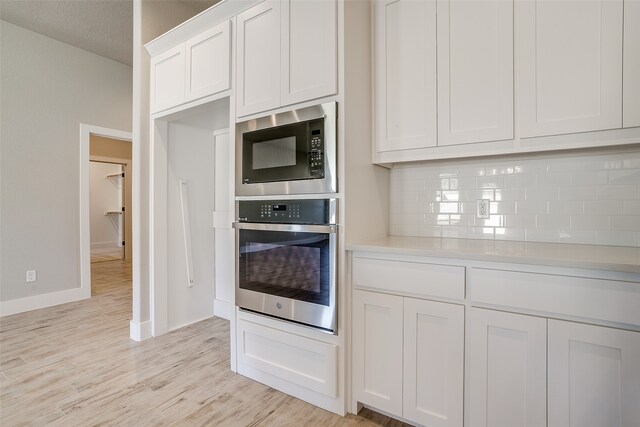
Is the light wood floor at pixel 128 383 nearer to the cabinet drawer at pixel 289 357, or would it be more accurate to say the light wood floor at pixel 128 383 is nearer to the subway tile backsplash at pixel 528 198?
the cabinet drawer at pixel 289 357

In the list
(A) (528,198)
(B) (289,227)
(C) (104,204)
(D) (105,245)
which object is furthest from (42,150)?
(D) (105,245)

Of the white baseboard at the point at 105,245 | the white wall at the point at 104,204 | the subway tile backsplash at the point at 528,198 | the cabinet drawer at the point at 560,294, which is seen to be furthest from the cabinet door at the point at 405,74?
the white baseboard at the point at 105,245

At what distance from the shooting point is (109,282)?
4.70 meters

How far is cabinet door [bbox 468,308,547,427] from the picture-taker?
4.00 feet

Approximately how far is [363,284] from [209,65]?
1.84 m

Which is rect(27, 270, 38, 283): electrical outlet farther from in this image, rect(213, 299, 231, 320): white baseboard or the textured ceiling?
the textured ceiling

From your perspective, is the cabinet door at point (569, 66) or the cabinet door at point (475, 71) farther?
the cabinet door at point (475, 71)

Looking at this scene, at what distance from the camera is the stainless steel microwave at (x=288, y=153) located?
1642 mm

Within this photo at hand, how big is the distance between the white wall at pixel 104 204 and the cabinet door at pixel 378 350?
8.30 meters

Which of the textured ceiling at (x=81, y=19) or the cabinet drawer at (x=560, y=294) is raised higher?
the textured ceiling at (x=81, y=19)

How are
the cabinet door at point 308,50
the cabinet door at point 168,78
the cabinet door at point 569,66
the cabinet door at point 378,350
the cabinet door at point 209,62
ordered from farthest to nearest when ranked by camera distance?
1. the cabinet door at point 168,78
2. the cabinet door at point 209,62
3. the cabinet door at point 308,50
4. the cabinet door at point 378,350
5. the cabinet door at point 569,66

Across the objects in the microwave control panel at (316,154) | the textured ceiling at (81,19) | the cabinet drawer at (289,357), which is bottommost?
the cabinet drawer at (289,357)

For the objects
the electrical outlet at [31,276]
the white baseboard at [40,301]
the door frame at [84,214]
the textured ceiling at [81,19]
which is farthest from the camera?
the door frame at [84,214]

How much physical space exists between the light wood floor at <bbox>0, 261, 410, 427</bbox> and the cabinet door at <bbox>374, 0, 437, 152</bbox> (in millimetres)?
1586
